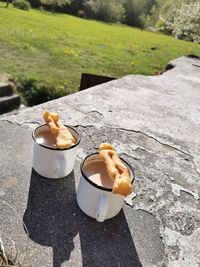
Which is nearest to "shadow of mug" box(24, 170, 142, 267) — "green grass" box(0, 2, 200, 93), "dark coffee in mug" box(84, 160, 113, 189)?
"dark coffee in mug" box(84, 160, 113, 189)

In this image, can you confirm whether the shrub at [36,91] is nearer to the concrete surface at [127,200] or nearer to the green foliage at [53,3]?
the concrete surface at [127,200]

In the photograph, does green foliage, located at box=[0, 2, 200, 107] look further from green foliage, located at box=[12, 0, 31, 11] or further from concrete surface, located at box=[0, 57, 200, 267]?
green foliage, located at box=[12, 0, 31, 11]

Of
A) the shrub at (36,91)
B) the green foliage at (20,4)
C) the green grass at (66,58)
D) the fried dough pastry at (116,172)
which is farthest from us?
the green foliage at (20,4)

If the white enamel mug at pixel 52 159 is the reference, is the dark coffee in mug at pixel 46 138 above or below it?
above

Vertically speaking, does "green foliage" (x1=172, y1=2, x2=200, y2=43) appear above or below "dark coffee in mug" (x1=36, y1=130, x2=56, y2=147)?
above

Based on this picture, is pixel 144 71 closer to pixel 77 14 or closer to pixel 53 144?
pixel 53 144

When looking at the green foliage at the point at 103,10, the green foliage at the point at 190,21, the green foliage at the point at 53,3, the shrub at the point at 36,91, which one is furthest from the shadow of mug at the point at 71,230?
the green foliage at the point at 103,10
